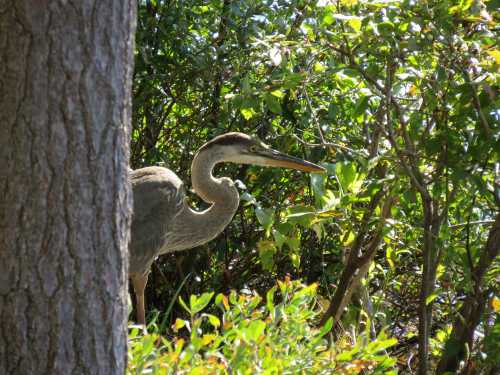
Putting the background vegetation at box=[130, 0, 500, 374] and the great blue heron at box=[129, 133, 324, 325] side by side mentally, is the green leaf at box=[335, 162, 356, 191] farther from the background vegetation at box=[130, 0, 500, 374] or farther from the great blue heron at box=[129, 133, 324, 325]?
the great blue heron at box=[129, 133, 324, 325]

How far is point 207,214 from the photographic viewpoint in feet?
17.0

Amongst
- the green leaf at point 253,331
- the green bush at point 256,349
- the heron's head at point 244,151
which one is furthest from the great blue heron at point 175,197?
the green leaf at point 253,331

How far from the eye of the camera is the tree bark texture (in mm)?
2100

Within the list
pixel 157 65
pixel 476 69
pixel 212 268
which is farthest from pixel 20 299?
pixel 212 268

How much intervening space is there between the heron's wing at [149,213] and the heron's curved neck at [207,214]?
0.76 feet

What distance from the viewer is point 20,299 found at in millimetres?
2133

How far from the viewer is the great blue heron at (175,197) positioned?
4.71 metres

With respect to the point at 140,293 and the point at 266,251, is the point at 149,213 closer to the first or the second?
the point at 140,293

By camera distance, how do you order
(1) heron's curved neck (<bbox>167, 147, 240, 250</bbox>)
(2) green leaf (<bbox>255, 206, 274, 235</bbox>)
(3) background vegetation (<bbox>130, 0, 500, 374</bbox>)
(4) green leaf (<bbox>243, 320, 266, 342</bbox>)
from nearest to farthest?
(4) green leaf (<bbox>243, 320, 266, 342</bbox>) → (3) background vegetation (<bbox>130, 0, 500, 374</bbox>) → (2) green leaf (<bbox>255, 206, 274, 235</bbox>) → (1) heron's curved neck (<bbox>167, 147, 240, 250</bbox>)

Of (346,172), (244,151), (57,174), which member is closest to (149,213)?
(244,151)

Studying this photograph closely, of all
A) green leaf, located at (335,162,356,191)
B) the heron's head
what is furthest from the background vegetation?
the heron's head

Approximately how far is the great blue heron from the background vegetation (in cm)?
27

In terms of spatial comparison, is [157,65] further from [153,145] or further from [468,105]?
[468,105]

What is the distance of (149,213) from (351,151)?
1.56m
